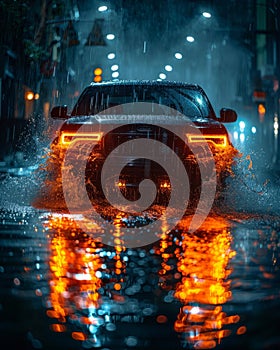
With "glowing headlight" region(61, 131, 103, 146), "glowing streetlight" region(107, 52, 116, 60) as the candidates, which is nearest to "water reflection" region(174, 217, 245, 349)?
"glowing headlight" region(61, 131, 103, 146)

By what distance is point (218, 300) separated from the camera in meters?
5.06

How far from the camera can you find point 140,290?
5328mm

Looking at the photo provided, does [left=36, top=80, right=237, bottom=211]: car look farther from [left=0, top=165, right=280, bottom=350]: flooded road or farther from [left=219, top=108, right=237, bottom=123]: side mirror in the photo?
[left=0, top=165, right=280, bottom=350]: flooded road

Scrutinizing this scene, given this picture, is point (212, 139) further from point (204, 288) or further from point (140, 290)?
point (140, 290)

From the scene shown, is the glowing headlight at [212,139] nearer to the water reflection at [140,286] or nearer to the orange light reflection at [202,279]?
the orange light reflection at [202,279]

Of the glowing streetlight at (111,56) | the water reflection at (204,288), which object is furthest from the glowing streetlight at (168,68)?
the water reflection at (204,288)

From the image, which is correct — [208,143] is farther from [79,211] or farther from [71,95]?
[71,95]

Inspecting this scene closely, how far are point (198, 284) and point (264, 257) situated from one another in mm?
Result: 1384

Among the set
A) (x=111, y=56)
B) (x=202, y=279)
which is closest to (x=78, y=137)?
(x=202, y=279)

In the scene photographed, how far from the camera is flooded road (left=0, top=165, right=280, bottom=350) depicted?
165 inches

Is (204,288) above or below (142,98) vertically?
below

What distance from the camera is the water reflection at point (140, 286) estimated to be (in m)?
4.38

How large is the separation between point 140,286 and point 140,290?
133 mm

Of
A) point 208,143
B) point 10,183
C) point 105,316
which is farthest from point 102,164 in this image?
point 105,316
